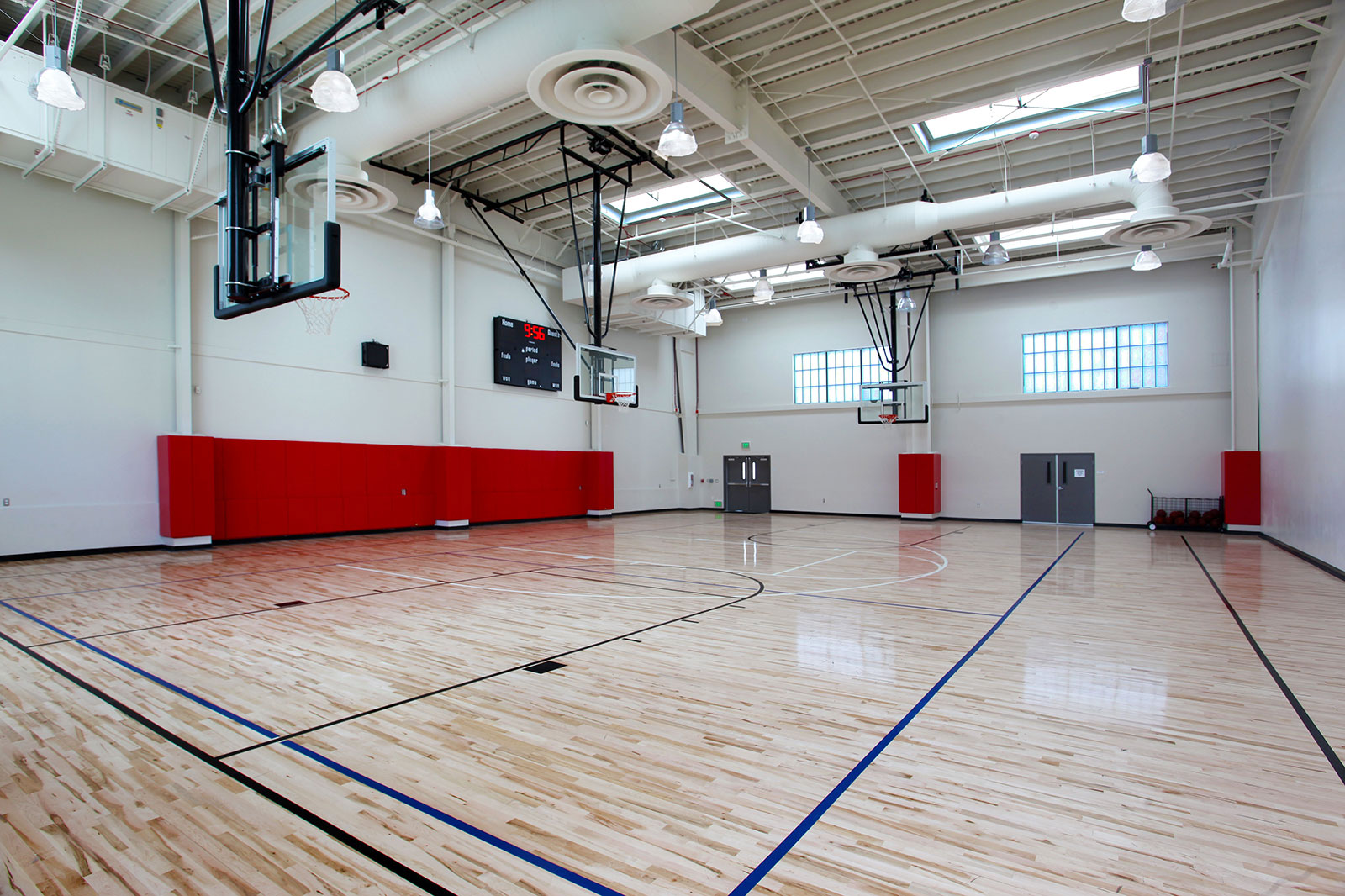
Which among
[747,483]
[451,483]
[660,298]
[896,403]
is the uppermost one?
[660,298]

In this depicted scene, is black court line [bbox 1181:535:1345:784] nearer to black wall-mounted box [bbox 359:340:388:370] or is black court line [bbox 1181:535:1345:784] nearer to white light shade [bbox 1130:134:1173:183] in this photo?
white light shade [bbox 1130:134:1173:183]

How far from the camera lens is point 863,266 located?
13914 mm

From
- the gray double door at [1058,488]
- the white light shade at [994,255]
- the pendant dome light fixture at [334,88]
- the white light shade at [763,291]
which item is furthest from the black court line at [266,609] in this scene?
the gray double door at [1058,488]

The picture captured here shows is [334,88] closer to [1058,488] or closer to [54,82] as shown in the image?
[54,82]

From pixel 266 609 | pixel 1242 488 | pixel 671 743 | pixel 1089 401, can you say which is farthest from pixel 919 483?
pixel 671 743

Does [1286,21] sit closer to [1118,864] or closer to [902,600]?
[902,600]

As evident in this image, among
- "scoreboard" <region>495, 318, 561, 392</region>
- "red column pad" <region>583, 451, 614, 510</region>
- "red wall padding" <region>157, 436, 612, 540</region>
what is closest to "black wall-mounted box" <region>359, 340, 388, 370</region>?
"red wall padding" <region>157, 436, 612, 540</region>

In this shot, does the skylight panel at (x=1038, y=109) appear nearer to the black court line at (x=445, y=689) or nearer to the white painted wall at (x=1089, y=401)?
the white painted wall at (x=1089, y=401)

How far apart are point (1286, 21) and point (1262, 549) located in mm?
8504

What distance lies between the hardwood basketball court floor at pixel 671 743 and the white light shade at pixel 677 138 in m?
4.98

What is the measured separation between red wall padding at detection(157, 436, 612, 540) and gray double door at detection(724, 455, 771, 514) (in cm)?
619

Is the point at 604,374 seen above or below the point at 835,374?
below

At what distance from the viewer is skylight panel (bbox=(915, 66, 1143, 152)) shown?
1028 cm

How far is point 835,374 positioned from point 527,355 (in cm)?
935
